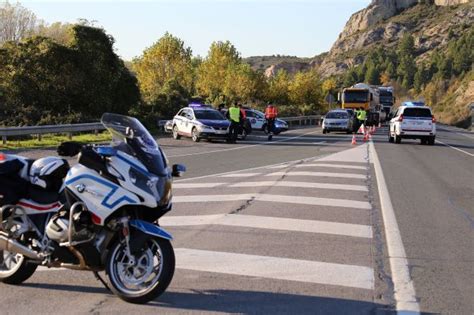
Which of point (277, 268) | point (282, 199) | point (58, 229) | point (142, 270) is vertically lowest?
point (282, 199)

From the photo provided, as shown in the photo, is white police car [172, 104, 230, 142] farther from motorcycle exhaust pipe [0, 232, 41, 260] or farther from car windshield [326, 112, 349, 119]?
motorcycle exhaust pipe [0, 232, 41, 260]

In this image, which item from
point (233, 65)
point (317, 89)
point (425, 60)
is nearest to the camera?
point (233, 65)

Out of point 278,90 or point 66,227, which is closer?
point 66,227

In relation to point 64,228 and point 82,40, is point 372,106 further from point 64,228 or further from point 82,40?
point 64,228

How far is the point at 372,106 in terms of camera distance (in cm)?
5356

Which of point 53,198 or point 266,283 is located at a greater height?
point 53,198

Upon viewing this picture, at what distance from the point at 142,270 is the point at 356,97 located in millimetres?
47912

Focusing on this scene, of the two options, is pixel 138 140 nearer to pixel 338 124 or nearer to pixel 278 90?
pixel 338 124

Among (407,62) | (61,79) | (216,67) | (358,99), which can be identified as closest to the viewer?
(61,79)

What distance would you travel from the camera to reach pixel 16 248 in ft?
18.6

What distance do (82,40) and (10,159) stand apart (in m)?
34.5

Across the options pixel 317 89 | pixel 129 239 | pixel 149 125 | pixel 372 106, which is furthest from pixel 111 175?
pixel 317 89

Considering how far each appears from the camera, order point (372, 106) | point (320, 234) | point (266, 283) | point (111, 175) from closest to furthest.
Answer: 1. point (111, 175)
2. point (266, 283)
3. point (320, 234)
4. point (372, 106)

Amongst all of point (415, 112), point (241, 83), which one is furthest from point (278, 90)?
point (415, 112)
